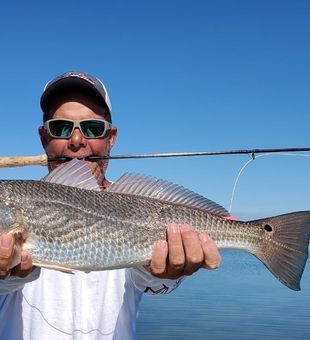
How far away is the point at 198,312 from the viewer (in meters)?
18.2

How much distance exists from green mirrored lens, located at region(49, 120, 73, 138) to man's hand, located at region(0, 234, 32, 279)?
1.88 metres

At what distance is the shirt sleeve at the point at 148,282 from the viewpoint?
5.20 meters

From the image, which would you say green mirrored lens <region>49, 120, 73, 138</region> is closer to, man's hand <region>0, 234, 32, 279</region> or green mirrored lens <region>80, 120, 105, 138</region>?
green mirrored lens <region>80, 120, 105, 138</region>

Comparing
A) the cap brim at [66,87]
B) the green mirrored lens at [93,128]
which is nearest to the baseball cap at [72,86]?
the cap brim at [66,87]

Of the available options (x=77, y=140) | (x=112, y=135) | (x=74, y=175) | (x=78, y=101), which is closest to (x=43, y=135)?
(x=78, y=101)

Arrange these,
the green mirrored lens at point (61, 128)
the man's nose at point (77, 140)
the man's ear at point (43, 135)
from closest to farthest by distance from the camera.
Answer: the man's nose at point (77, 140) < the green mirrored lens at point (61, 128) < the man's ear at point (43, 135)

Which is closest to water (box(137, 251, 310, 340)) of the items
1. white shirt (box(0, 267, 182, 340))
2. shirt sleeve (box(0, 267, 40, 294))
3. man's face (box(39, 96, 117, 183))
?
man's face (box(39, 96, 117, 183))

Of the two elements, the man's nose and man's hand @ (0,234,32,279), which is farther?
the man's nose

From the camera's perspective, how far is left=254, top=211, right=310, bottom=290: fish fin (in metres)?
4.86

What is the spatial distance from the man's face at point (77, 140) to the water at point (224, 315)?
29.7 ft

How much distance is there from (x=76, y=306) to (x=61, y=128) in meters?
1.91

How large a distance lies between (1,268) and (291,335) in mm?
12271

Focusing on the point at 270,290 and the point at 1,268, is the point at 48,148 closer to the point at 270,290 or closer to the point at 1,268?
the point at 1,268

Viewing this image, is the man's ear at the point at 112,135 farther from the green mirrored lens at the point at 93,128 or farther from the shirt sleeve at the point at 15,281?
the shirt sleeve at the point at 15,281
